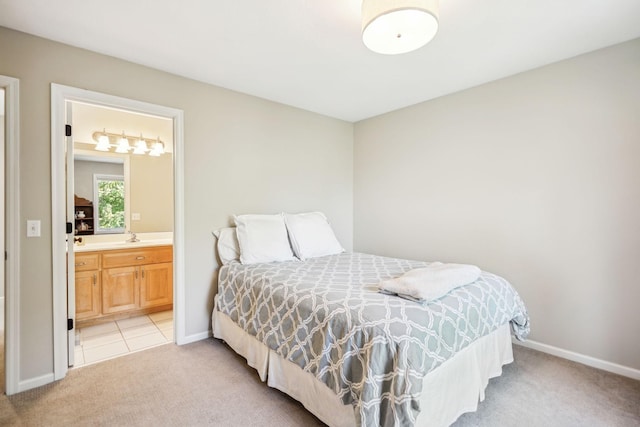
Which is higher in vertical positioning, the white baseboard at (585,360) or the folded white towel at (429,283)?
the folded white towel at (429,283)

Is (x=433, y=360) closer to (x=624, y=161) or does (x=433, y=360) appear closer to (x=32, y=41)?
(x=624, y=161)

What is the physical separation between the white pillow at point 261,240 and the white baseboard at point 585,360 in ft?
7.34

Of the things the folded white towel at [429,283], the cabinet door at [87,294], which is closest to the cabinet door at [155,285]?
the cabinet door at [87,294]

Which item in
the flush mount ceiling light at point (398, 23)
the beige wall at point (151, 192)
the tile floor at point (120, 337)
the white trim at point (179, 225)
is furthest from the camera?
the beige wall at point (151, 192)

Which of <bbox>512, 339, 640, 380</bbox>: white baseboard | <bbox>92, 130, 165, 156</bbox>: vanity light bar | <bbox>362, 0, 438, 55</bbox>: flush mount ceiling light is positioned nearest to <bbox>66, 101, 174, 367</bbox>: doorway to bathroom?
<bbox>92, 130, 165, 156</bbox>: vanity light bar

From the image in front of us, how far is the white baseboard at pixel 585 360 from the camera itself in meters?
2.12

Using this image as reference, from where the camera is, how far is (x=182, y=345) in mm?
2646

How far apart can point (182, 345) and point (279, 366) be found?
1.22 m

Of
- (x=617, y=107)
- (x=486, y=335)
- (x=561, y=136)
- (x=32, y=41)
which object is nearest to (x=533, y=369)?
(x=486, y=335)

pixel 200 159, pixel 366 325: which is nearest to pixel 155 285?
pixel 200 159

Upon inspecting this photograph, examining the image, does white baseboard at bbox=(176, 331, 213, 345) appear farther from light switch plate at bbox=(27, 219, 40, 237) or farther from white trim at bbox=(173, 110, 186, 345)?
light switch plate at bbox=(27, 219, 40, 237)

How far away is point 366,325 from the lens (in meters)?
1.40

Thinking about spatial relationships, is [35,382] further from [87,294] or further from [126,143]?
[126,143]

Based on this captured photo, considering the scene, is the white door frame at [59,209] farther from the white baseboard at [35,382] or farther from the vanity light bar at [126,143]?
the vanity light bar at [126,143]
